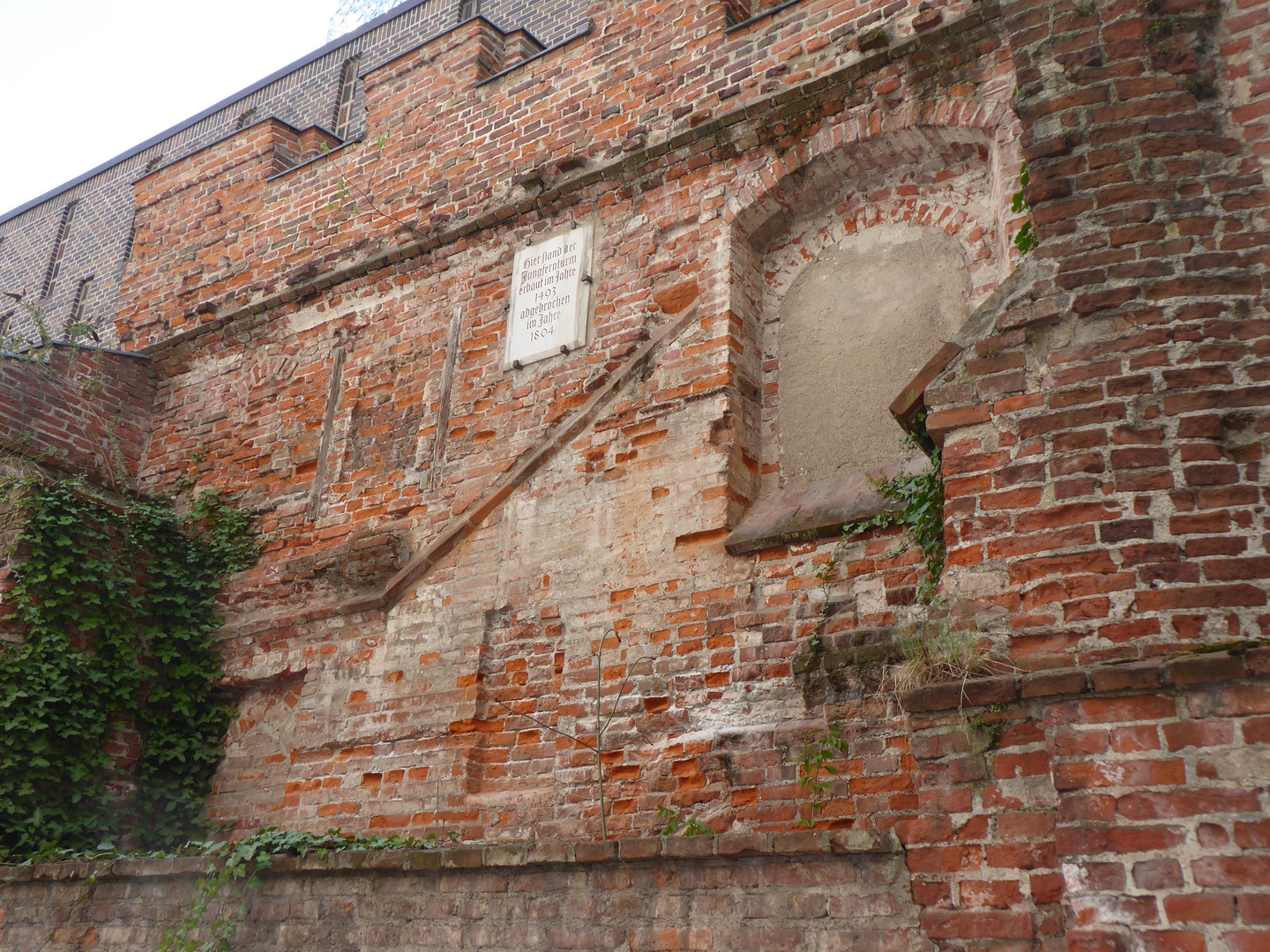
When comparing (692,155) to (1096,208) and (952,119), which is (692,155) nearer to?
(952,119)

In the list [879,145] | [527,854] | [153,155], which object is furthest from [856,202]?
[153,155]

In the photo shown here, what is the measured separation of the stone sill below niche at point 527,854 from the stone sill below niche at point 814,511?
6.02 feet

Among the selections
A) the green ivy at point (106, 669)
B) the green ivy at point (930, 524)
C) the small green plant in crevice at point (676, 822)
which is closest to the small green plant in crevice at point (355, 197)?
the green ivy at point (106, 669)

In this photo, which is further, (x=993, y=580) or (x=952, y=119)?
(x=952, y=119)

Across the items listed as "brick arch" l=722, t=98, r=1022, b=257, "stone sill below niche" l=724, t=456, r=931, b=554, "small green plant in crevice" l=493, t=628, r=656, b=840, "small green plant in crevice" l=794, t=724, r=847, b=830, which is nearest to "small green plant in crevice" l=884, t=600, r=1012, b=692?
"small green plant in crevice" l=794, t=724, r=847, b=830

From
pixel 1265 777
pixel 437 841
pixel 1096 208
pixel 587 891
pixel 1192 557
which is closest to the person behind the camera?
pixel 1265 777

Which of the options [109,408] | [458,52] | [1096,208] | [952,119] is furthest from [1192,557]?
[109,408]

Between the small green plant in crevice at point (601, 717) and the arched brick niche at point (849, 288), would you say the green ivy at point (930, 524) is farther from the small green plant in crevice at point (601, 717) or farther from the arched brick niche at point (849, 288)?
the small green plant in crevice at point (601, 717)

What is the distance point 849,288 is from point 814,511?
1.48 m

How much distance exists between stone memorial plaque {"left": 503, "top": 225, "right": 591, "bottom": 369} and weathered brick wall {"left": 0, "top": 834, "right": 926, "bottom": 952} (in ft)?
11.3

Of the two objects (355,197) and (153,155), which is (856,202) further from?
(153,155)

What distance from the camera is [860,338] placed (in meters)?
6.23

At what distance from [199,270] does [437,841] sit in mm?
5394

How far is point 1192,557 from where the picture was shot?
3133 mm
